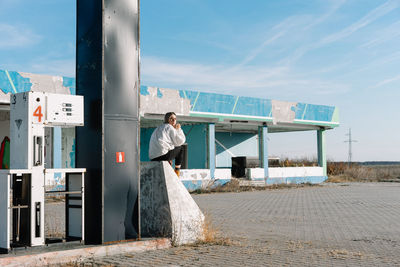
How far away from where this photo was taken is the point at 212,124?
961 inches

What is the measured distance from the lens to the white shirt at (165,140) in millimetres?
8180

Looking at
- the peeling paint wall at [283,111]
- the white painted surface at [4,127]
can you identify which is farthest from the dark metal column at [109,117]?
the peeling paint wall at [283,111]

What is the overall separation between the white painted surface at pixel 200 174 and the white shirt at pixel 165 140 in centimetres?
1406

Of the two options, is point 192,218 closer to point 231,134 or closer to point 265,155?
point 265,155

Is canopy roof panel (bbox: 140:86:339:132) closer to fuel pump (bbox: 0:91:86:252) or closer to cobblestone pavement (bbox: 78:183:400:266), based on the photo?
cobblestone pavement (bbox: 78:183:400:266)

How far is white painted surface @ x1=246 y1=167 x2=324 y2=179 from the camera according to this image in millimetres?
25906

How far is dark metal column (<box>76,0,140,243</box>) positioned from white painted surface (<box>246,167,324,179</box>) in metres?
18.9

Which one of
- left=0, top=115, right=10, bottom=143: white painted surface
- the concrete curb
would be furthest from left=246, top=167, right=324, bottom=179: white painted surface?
the concrete curb

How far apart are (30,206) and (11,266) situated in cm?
91

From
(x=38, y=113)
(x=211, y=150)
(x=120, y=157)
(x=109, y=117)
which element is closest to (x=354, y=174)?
(x=211, y=150)

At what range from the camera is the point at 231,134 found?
3266 centimetres

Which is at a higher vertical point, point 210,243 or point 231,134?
point 231,134

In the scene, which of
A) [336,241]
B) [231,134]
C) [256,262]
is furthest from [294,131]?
[256,262]

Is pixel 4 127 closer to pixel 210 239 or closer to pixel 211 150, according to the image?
pixel 211 150
